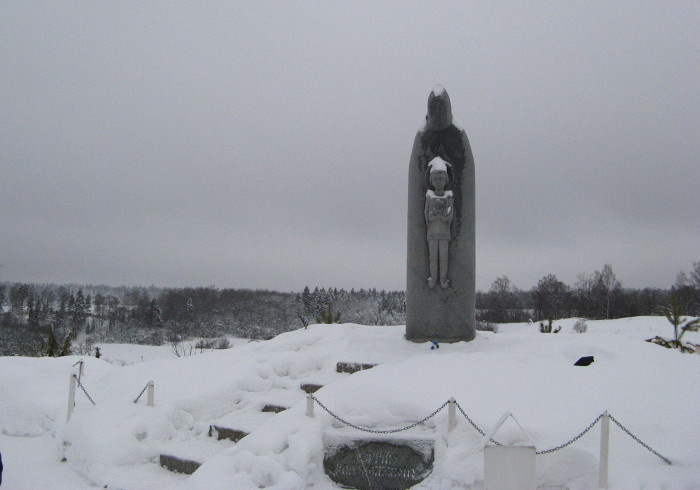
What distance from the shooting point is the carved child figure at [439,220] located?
10.6 metres

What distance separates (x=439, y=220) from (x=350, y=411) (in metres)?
4.98

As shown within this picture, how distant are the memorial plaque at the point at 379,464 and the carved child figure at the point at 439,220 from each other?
5020mm

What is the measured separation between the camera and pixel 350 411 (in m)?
6.89

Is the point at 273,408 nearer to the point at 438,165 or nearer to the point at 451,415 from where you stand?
the point at 451,415

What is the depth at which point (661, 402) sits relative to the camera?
6.73 metres

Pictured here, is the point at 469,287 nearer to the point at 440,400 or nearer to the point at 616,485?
the point at 440,400

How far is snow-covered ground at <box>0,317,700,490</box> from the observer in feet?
18.7

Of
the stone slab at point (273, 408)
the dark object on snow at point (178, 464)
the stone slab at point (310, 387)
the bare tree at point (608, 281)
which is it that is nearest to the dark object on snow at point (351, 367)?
the stone slab at point (310, 387)

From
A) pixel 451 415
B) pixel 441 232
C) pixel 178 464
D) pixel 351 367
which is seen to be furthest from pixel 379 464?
pixel 441 232

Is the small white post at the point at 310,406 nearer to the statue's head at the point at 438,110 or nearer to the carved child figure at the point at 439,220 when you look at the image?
the carved child figure at the point at 439,220

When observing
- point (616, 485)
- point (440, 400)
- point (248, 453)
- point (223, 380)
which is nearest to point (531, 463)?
Result: point (616, 485)

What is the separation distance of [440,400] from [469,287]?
448 centimetres

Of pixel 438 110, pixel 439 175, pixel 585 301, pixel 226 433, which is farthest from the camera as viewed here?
pixel 585 301

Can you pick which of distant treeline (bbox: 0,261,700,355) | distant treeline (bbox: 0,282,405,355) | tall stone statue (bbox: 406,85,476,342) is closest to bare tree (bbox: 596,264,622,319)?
distant treeline (bbox: 0,261,700,355)
